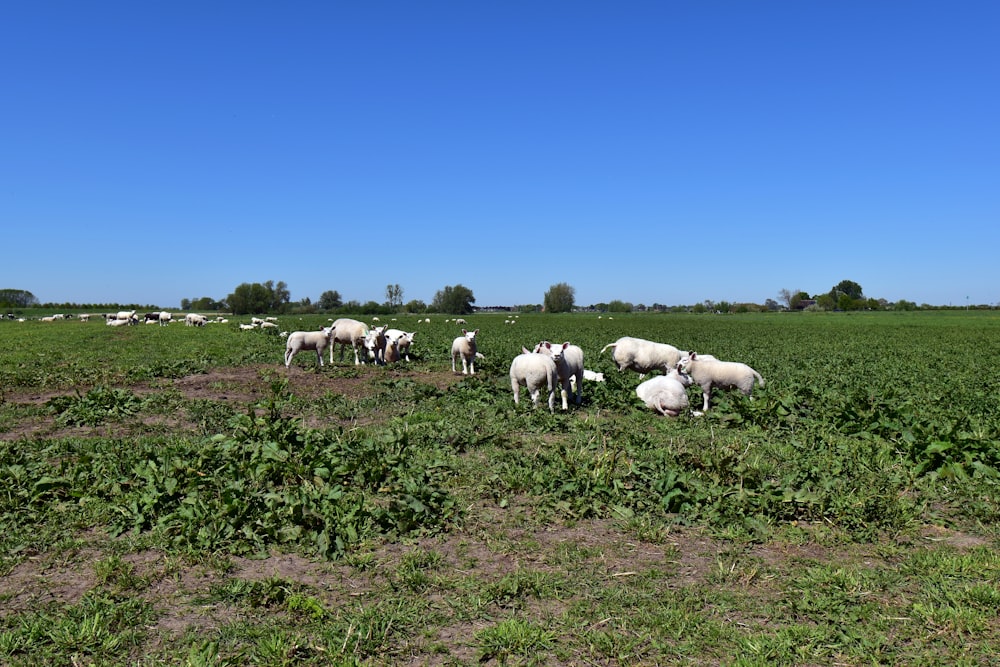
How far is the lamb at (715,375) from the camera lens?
12773mm

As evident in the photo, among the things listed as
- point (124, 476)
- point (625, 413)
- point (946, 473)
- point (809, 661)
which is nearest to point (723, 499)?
point (809, 661)

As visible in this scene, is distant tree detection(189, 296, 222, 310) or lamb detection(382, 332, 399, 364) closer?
lamb detection(382, 332, 399, 364)

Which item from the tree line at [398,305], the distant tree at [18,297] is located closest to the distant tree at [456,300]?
the tree line at [398,305]

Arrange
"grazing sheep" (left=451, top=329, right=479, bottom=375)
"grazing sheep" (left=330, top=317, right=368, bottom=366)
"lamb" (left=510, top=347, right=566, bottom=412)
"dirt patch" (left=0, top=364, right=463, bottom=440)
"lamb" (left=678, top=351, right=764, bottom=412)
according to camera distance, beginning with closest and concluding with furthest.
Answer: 1. "dirt patch" (left=0, top=364, right=463, bottom=440)
2. "lamb" (left=510, top=347, right=566, bottom=412)
3. "lamb" (left=678, top=351, right=764, bottom=412)
4. "grazing sheep" (left=451, top=329, right=479, bottom=375)
5. "grazing sheep" (left=330, top=317, right=368, bottom=366)

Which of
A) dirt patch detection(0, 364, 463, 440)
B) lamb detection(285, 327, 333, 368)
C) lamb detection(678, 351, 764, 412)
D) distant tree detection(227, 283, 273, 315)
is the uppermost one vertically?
distant tree detection(227, 283, 273, 315)

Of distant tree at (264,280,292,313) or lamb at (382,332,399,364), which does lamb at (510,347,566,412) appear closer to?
lamb at (382,332,399,364)

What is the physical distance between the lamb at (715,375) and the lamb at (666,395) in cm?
48

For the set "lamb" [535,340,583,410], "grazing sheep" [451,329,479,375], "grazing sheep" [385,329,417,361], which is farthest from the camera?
"grazing sheep" [385,329,417,361]

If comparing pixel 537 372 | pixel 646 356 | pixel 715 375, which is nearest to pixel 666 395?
pixel 715 375

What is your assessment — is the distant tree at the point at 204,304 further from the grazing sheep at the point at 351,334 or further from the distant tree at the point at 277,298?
the grazing sheep at the point at 351,334

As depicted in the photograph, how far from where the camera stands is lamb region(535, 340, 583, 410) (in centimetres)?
1221

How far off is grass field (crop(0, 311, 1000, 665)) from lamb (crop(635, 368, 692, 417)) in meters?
0.48

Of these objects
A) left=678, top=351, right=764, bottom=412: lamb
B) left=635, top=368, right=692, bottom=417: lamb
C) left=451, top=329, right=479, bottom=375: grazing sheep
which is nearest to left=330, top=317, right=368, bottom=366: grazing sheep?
left=451, top=329, right=479, bottom=375: grazing sheep

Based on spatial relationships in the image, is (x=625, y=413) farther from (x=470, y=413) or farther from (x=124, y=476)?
(x=124, y=476)
